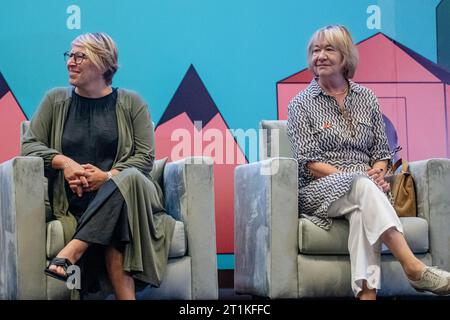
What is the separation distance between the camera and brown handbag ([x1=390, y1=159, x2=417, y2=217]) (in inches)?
141

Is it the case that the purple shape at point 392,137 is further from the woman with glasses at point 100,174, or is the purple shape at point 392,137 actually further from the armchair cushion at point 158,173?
the woman with glasses at point 100,174

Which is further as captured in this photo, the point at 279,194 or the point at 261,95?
the point at 261,95

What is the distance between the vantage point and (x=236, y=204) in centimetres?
389

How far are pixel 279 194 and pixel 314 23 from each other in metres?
1.42

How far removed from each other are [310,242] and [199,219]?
1.55 feet

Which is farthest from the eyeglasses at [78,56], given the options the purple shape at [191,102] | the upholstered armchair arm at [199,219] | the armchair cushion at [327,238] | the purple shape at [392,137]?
the purple shape at [392,137]

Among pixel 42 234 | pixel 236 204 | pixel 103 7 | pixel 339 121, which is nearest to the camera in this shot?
pixel 42 234

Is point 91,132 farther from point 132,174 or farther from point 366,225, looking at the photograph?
point 366,225

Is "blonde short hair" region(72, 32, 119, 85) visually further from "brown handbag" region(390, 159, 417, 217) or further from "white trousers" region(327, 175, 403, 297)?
"brown handbag" region(390, 159, 417, 217)

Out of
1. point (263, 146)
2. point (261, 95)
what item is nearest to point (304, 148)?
point (263, 146)

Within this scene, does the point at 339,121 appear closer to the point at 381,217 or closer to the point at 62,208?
the point at 381,217

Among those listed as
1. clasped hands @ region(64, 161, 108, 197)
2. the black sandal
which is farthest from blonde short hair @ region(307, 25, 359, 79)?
the black sandal

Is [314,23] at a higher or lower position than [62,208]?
higher

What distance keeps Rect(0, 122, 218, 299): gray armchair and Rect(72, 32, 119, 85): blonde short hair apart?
20.4 inches
